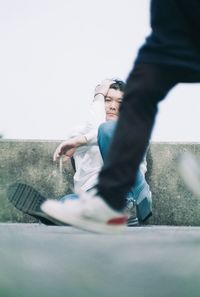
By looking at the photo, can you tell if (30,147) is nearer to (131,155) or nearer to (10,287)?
(10,287)

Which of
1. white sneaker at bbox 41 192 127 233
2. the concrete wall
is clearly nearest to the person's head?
Answer: the concrete wall

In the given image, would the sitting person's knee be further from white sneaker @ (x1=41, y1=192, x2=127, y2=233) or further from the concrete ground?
white sneaker @ (x1=41, y1=192, x2=127, y2=233)

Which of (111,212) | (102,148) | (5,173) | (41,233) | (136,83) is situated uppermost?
(136,83)

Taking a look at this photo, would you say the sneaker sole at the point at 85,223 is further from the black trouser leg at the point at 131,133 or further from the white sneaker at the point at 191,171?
the white sneaker at the point at 191,171

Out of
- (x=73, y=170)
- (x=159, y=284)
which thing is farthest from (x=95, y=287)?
(x=73, y=170)

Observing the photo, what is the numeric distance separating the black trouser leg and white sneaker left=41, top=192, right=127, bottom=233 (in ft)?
0.10

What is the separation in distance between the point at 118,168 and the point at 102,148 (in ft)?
5.43

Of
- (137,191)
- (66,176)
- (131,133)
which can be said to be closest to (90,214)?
(131,133)

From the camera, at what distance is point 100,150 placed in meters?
3.13

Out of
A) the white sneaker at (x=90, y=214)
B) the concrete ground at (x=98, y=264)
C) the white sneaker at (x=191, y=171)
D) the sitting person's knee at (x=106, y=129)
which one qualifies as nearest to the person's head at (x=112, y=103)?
the sitting person's knee at (x=106, y=129)

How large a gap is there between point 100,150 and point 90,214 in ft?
5.29

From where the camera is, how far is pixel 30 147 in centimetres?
401

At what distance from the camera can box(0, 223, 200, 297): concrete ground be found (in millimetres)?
1822

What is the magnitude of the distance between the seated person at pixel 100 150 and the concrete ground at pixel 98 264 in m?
0.73
